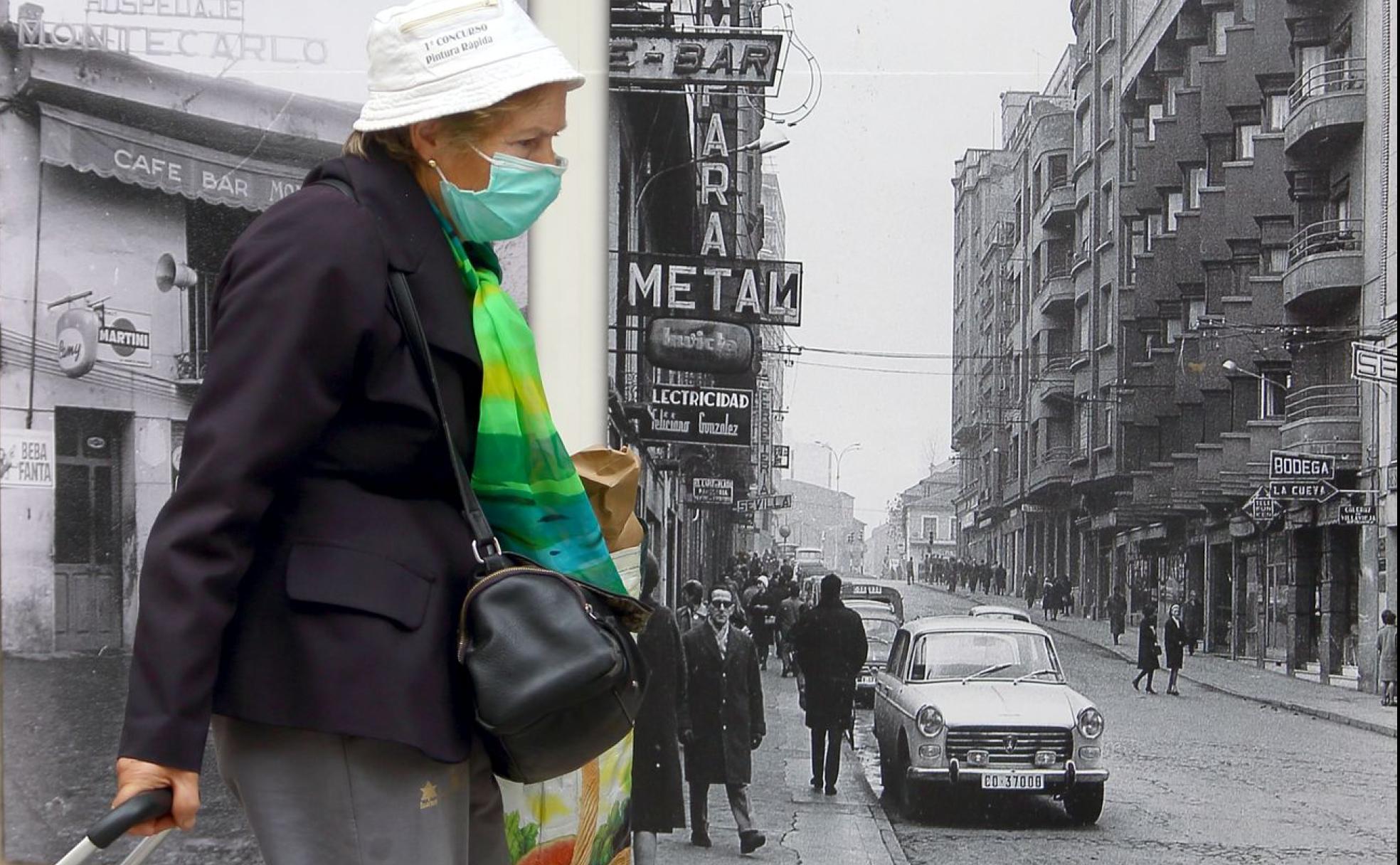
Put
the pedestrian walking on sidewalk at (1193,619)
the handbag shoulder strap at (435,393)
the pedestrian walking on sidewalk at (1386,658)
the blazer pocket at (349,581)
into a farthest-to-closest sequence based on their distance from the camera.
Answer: the pedestrian walking on sidewalk at (1193,619) < the pedestrian walking on sidewalk at (1386,658) < the handbag shoulder strap at (435,393) < the blazer pocket at (349,581)

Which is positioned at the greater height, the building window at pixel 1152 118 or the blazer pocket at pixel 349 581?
the building window at pixel 1152 118

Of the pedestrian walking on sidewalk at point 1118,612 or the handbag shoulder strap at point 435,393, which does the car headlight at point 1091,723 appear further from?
the handbag shoulder strap at point 435,393

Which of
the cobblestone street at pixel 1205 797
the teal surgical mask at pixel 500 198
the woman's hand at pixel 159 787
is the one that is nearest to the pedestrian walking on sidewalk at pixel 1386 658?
the cobblestone street at pixel 1205 797

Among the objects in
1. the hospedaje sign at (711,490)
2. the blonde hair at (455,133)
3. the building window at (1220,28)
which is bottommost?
the hospedaje sign at (711,490)

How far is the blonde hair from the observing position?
236cm

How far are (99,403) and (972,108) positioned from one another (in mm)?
→ 3276

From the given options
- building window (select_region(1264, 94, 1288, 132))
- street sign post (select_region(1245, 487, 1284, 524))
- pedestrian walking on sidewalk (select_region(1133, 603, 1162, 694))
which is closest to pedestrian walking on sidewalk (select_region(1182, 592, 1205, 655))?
pedestrian walking on sidewalk (select_region(1133, 603, 1162, 694))

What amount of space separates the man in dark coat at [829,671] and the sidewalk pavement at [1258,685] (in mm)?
443

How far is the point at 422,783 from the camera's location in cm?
214

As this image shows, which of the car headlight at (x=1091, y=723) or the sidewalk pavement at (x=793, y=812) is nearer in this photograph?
the car headlight at (x=1091, y=723)

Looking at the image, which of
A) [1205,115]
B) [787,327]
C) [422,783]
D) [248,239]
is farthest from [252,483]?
[1205,115]

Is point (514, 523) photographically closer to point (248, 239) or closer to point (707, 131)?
point (248, 239)

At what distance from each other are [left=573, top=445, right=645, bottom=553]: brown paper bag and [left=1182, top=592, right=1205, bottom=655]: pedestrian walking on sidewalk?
279cm

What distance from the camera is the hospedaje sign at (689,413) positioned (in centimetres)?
529
